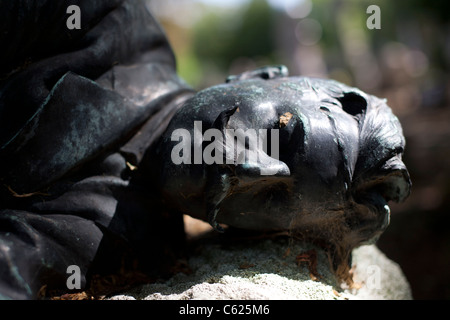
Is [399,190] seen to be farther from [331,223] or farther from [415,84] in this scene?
[415,84]

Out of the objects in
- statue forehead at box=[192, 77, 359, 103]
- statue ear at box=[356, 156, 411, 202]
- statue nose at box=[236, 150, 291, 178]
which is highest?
statue forehead at box=[192, 77, 359, 103]

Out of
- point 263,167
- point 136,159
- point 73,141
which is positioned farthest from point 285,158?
point 73,141

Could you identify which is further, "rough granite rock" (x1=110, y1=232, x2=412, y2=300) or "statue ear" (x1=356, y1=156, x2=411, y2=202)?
"statue ear" (x1=356, y1=156, x2=411, y2=202)

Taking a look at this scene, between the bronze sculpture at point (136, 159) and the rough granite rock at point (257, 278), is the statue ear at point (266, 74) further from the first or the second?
the rough granite rock at point (257, 278)

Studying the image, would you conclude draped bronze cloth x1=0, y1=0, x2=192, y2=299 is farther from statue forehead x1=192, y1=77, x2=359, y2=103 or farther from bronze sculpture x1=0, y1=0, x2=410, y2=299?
statue forehead x1=192, y1=77, x2=359, y2=103

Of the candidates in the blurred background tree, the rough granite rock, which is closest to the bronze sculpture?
the rough granite rock

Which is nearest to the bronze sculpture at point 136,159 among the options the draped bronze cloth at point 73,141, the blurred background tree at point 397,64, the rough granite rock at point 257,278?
the draped bronze cloth at point 73,141

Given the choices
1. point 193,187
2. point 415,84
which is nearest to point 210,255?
point 193,187

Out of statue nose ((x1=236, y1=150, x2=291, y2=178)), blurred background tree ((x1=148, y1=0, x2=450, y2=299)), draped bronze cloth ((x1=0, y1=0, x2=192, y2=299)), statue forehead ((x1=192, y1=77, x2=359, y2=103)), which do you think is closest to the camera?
statue nose ((x1=236, y1=150, x2=291, y2=178))

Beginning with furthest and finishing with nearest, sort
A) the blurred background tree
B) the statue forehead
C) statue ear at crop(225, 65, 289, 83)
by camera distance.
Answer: the blurred background tree, statue ear at crop(225, 65, 289, 83), the statue forehead
